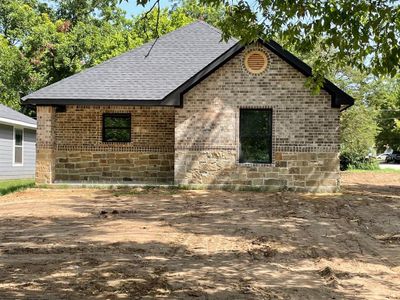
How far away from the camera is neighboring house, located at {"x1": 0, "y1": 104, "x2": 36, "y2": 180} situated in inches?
864

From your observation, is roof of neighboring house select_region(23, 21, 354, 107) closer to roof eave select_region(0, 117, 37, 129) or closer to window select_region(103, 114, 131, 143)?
window select_region(103, 114, 131, 143)

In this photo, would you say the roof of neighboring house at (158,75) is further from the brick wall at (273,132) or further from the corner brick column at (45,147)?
the corner brick column at (45,147)

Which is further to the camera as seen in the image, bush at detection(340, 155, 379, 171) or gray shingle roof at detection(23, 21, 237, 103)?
bush at detection(340, 155, 379, 171)

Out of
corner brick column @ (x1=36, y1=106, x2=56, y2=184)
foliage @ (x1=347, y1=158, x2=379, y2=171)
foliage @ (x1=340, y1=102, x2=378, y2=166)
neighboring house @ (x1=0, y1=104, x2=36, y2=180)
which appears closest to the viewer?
corner brick column @ (x1=36, y1=106, x2=56, y2=184)

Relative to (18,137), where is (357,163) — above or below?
below

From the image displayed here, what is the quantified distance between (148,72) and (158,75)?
50 centimetres

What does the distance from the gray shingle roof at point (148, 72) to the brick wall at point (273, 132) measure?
5.45ft

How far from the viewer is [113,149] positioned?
17.2 meters

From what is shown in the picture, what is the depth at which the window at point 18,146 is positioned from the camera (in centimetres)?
2362

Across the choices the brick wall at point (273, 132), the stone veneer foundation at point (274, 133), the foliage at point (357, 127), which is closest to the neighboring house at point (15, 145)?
the stone veneer foundation at point (274, 133)

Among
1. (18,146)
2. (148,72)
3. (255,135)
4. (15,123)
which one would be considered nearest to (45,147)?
(148,72)

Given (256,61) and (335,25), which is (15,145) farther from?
(335,25)

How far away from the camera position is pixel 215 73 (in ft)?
52.2

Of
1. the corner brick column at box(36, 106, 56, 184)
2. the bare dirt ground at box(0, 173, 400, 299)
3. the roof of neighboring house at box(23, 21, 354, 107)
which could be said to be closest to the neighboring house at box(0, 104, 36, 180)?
the corner brick column at box(36, 106, 56, 184)
